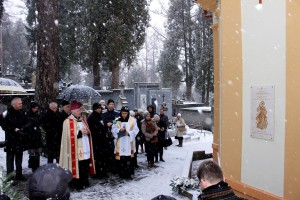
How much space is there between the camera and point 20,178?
24.8 ft

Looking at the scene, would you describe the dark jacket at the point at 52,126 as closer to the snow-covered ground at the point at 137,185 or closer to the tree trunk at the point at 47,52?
the snow-covered ground at the point at 137,185

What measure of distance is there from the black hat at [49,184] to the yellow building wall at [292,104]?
11.0 ft

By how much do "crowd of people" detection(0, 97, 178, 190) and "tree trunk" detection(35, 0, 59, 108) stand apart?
53.8 inches

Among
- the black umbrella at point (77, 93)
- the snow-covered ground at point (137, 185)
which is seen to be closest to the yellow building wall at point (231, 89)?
the snow-covered ground at point (137, 185)

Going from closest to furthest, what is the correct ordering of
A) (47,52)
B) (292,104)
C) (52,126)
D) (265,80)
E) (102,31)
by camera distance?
(292,104) → (265,80) → (52,126) → (47,52) → (102,31)

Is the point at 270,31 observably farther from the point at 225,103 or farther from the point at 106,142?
the point at 106,142

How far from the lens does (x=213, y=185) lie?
8.27ft

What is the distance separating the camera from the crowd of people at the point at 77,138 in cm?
725

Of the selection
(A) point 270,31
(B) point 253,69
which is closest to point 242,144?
(B) point 253,69

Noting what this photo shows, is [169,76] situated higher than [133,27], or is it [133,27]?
[133,27]

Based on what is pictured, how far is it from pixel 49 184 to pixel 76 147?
555 centimetres

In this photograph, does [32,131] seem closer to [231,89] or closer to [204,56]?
[231,89]

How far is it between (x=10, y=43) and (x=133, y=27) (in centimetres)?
2826

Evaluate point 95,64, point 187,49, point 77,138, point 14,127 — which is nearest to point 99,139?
point 77,138
